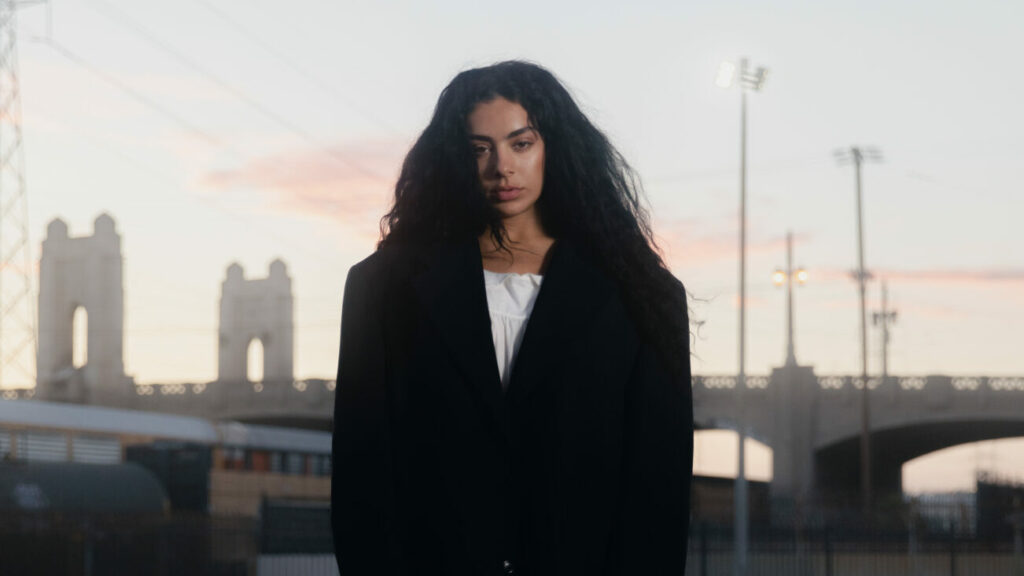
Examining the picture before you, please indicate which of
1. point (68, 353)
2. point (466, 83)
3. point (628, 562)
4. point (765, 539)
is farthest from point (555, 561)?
point (68, 353)

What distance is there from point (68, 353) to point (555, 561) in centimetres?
10051

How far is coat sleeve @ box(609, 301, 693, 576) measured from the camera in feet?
9.77

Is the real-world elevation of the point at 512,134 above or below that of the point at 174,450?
above

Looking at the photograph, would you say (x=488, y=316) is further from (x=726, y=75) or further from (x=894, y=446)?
(x=894, y=446)

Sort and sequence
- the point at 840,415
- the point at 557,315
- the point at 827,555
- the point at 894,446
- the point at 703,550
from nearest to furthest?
the point at 557,315 → the point at 703,550 → the point at 827,555 → the point at 840,415 → the point at 894,446

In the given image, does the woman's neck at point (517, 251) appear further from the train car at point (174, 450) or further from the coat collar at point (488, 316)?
the train car at point (174, 450)

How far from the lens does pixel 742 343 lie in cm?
3556

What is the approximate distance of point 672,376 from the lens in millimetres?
3076

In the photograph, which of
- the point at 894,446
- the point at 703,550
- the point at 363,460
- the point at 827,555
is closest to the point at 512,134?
the point at 363,460


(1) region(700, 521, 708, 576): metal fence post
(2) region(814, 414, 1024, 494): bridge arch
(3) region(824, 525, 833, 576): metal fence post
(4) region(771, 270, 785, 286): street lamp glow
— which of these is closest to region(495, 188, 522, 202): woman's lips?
(1) region(700, 521, 708, 576): metal fence post

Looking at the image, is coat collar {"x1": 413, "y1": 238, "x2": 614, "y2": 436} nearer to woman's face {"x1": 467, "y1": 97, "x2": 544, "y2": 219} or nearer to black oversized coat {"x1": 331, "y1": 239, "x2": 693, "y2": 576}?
black oversized coat {"x1": 331, "y1": 239, "x2": 693, "y2": 576}

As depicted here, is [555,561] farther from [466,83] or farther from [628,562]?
[466,83]

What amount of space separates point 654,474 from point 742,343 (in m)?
33.0

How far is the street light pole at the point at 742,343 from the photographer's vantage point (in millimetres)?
28969
